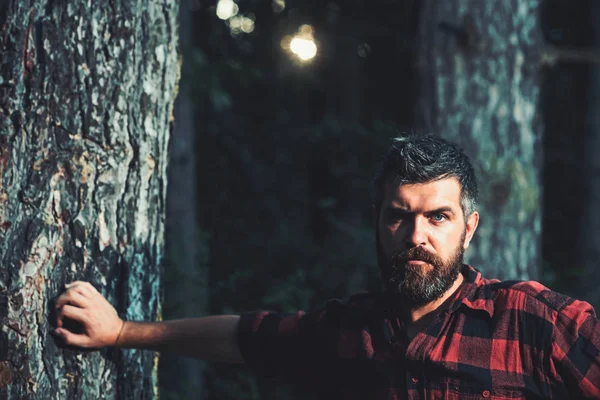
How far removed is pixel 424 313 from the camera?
3217 mm

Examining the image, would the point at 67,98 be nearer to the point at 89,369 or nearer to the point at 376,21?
the point at 89,369

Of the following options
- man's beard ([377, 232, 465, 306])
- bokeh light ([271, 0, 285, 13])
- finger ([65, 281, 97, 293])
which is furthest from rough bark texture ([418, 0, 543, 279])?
bokeh light ([271, 0, 285, 13])

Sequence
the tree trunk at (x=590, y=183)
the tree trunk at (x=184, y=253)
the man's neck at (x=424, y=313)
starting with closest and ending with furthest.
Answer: the man's neck at (x=424, y=313)
the tree trunk at (x=184, y=253)
the tree trunk at (x=590, y=183)

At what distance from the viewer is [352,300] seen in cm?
343

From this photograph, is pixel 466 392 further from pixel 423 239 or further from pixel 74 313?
pixel 74 313

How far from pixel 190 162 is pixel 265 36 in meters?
4.84

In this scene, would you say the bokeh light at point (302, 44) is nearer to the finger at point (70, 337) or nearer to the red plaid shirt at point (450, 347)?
the red plaid shirt at point (450, 347)

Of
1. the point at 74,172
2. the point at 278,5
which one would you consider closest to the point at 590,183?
the point at 278,5

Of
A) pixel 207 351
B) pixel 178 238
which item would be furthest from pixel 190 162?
pixel 207 351

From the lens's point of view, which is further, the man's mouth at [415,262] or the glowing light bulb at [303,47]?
the glowing light bulb at [303,47]

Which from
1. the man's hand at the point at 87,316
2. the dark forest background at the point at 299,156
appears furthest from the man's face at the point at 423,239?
the dark forest background at the point at 299,156

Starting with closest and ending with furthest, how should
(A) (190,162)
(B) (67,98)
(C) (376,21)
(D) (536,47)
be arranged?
(B) (67,98), (D) (536,47), (A) (190,162), (C) (376,21)

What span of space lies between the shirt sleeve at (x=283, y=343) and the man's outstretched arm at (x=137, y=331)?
0.07m

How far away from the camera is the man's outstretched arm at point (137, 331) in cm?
293
